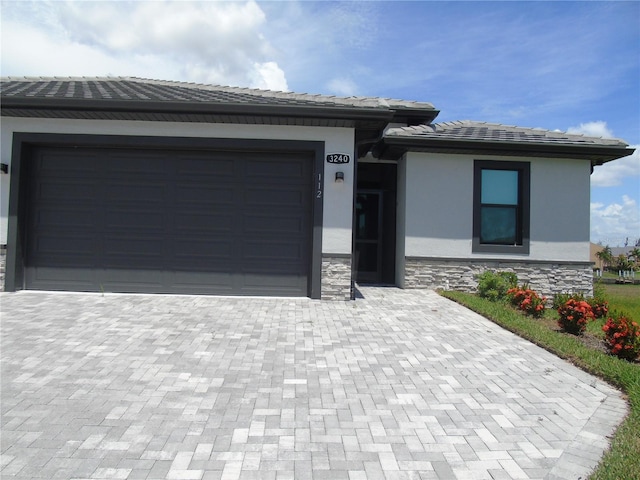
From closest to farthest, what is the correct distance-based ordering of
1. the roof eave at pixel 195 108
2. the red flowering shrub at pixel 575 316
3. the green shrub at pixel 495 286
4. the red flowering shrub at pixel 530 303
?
the red flowering shrub at pixel 575 316 → the roof eave at pixel 195 108 → the red flowering shrub at pixel 530 303 → the green shrub at pixel 495 286

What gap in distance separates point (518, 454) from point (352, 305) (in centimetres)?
489

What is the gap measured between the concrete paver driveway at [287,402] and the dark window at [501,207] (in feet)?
13.5

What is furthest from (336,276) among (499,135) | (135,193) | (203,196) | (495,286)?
(499,135)

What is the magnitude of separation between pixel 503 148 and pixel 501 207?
1.44m

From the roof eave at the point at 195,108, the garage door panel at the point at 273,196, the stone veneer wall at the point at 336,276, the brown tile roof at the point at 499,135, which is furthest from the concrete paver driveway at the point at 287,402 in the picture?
the brown tile roof at the point at 499,135

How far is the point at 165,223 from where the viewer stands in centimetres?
818

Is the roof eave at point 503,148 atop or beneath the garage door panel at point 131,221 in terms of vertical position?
atop

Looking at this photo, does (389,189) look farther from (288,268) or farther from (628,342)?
(628,342)

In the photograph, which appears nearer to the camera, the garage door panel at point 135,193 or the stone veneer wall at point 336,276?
the stone veneer wall at point 336,276

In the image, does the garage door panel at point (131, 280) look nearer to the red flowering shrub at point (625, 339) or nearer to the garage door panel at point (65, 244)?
the garage door panel at point (65, 244)

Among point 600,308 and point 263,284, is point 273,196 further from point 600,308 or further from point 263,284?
point 600,308

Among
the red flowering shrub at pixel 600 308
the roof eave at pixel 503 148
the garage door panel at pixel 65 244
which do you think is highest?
the roof eave at pixel 503 148

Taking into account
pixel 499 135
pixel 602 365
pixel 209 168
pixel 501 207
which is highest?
pixel 499 135

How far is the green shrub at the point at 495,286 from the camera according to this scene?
8.81 meters
